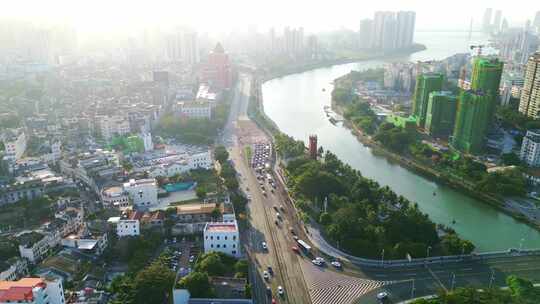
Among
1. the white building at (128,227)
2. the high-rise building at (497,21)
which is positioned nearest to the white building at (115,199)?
the white building at (128,227)

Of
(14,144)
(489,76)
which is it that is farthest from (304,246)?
(489,76)

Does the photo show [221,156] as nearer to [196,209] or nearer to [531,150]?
[196,209]

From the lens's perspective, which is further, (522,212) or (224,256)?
(522,212)

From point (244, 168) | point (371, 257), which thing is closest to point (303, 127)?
point (244, 168)

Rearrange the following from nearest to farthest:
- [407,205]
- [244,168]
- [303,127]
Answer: [407,205] < [244,168] < [303,127]

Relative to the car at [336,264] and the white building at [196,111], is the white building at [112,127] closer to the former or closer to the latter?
the white building at [196,111]

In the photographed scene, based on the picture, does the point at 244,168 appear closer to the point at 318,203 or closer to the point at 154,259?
the point at 318,203
